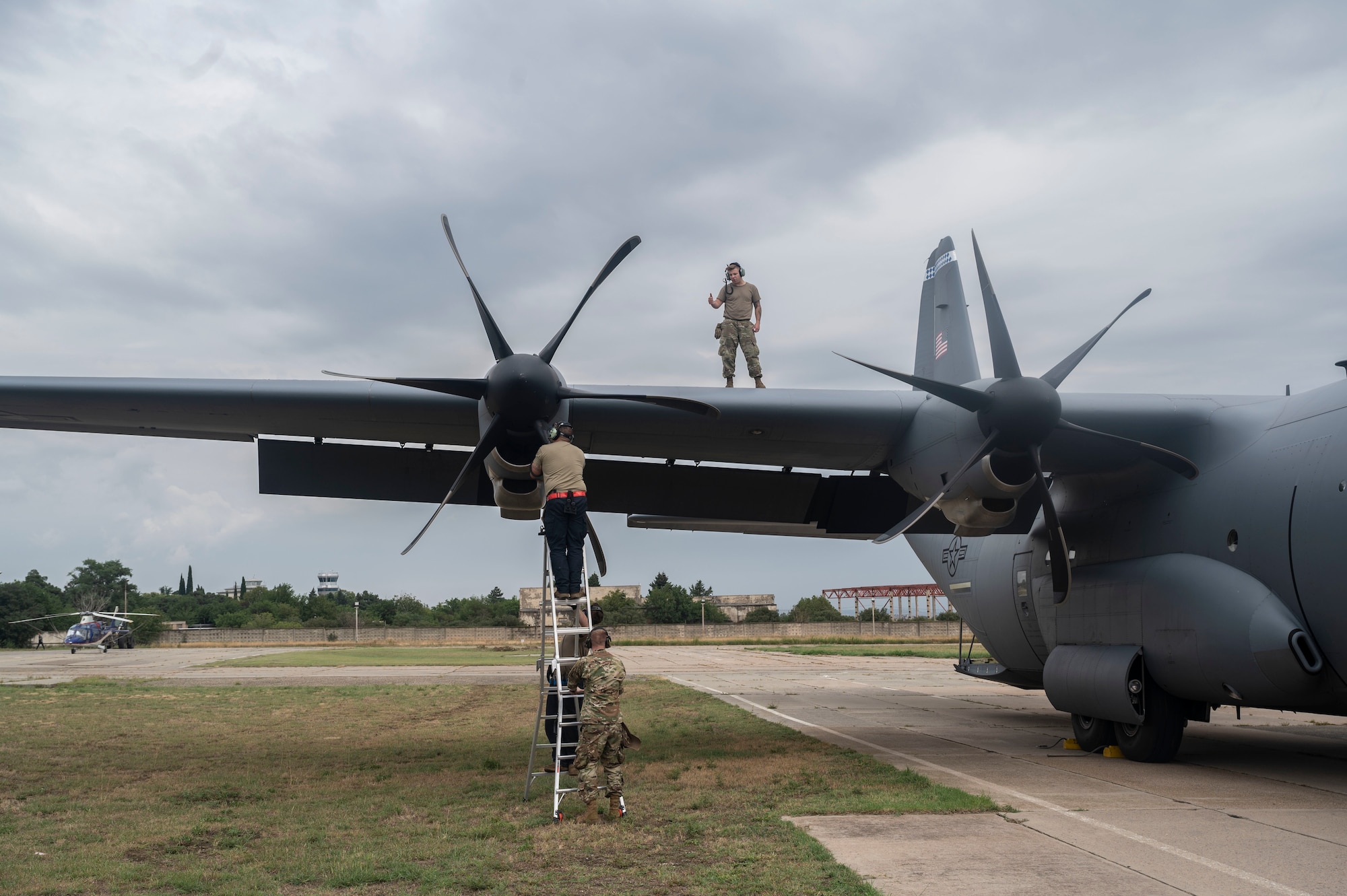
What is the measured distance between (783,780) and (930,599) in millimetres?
73448

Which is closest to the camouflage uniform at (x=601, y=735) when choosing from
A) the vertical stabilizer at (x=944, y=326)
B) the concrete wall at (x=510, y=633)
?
the vertical stabilizer at (x=944, y=326)

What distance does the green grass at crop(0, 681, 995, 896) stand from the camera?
6203 millimetres

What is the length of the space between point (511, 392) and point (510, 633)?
6099 cm

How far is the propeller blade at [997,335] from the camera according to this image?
34.7 ft

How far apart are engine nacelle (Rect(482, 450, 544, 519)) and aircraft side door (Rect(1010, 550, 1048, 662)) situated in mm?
7485

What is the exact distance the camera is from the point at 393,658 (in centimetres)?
4247

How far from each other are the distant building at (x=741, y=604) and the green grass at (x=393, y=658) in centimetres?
5528

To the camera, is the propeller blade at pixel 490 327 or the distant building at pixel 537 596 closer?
the propeller blade at pixel 490 327

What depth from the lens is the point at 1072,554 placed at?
1305 cm

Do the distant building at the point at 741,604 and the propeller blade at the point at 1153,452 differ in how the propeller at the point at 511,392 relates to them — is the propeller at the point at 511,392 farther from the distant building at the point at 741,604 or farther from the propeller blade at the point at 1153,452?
the distant building at the point at 741,604

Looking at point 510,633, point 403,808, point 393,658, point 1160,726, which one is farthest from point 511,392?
point 510,633

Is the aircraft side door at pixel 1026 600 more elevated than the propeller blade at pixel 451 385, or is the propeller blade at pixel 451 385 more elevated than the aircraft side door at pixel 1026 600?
the propeller blade at pixel 451 385

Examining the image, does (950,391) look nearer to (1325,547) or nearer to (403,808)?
(1325,547)

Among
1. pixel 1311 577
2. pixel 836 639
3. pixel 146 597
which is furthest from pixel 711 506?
pixel 146 597
